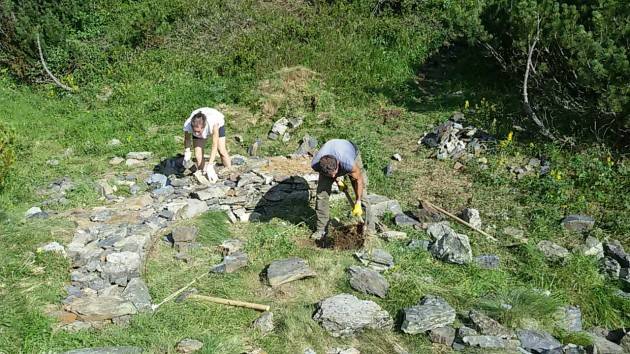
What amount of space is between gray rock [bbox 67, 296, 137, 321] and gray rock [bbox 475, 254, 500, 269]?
318 centimetres

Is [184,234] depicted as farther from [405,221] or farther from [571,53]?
[571,53]

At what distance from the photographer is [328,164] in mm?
5324

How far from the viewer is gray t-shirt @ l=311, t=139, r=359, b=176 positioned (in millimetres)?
5449

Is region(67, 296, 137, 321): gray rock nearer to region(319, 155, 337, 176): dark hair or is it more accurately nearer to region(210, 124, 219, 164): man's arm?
region(319, 155, 337, 176): dark hair

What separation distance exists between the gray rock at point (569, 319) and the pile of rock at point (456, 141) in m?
3.14

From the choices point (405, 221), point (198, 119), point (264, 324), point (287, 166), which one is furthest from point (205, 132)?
point (264, 324)

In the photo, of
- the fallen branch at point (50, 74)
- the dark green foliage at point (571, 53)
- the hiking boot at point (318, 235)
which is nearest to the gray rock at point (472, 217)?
the hiking boot at point (318, 235)

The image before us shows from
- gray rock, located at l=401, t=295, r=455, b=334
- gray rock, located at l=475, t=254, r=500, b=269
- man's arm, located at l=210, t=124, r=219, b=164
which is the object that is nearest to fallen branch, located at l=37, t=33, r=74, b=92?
man's arm, located at l=210, t=124, r=219, b=164

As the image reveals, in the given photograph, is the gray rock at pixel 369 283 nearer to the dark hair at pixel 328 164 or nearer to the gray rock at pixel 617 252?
the dark hair at pixel 328 164

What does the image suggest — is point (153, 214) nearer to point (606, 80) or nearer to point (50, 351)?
point (50, 351)

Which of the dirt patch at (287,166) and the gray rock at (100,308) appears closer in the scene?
the gray rock at (100,308)

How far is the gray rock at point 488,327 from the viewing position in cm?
452

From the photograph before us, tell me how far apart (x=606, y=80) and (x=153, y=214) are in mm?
5570

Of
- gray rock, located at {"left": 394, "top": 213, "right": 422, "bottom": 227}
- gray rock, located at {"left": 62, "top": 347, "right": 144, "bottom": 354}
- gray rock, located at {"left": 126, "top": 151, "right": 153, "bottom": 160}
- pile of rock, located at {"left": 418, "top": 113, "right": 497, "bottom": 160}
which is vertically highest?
pile of rock, located at {"left": 418, "top": 113, "right": 497, "bottom": 160}
